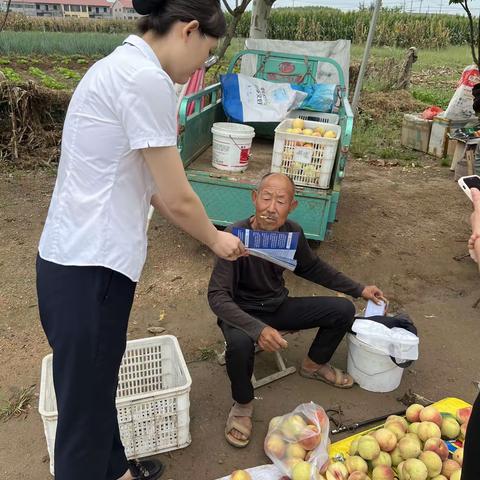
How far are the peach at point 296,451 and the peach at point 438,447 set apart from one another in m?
0.56

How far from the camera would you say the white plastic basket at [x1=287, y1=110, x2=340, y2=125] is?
17.1 feet

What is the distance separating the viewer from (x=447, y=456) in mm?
2184

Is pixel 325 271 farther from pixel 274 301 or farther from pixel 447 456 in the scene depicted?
pixel 447 456

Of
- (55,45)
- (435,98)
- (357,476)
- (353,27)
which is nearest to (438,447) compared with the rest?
(357,476)

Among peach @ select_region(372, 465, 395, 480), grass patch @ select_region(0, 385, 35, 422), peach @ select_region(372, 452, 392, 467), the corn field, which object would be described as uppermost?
the corn field

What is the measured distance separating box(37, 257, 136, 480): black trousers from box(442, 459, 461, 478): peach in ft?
4.76

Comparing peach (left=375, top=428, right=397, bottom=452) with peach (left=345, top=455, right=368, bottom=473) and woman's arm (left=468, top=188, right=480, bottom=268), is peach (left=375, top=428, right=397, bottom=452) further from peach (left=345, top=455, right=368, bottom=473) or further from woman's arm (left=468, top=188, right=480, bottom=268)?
woman's arm (left=468, top=188, right=480, bottom=268)

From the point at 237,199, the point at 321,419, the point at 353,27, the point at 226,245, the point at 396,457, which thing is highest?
the point at 353,27

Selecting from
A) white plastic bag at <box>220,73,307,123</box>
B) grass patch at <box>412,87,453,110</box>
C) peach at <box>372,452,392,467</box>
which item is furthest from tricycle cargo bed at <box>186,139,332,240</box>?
grass patch at <box>412,87,453,110</box>

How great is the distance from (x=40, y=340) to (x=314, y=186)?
93.6 inches

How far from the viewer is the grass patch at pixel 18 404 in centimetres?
255

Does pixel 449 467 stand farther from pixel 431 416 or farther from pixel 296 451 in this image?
pixel 296 451

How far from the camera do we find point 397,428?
230 cm

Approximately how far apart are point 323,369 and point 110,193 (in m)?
1.95
